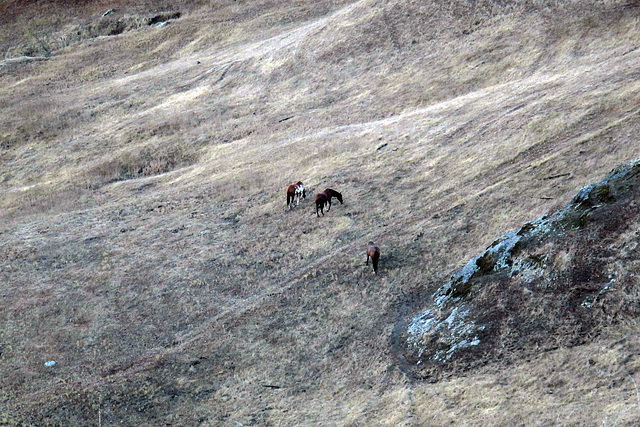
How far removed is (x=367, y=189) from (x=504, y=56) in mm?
16520

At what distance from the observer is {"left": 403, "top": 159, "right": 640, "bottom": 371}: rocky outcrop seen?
58.6ft

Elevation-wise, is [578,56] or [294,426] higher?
[578,56]

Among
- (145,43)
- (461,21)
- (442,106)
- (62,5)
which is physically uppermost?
(62,5)

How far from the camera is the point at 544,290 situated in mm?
19125

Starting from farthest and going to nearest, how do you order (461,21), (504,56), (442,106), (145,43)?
(145,43), (461,21), (504,56), (442,106)

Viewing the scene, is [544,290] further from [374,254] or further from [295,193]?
[295,193]

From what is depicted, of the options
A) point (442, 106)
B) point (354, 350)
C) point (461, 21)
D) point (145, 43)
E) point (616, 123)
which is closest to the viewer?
point (354, 350)

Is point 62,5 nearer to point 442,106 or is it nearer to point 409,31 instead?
point 409,31

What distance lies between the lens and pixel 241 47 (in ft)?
182

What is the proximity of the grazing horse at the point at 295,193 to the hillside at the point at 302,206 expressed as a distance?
706 mm

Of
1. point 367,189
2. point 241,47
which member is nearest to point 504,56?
point 367,189

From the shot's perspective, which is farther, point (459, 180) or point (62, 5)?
point (62, 5)

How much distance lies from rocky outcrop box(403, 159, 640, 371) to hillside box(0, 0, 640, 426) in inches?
9.4

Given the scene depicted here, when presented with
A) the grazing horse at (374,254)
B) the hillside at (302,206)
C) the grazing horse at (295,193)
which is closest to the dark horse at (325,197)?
the hillside at (302,206)
